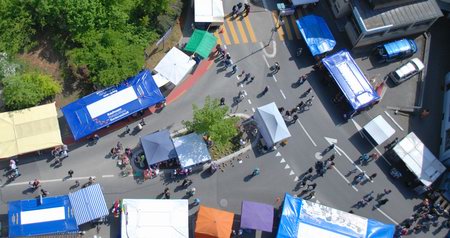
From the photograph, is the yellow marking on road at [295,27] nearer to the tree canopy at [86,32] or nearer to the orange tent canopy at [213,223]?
the tree canopy at [86,32]

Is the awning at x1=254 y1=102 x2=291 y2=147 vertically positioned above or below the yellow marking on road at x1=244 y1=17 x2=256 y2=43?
below

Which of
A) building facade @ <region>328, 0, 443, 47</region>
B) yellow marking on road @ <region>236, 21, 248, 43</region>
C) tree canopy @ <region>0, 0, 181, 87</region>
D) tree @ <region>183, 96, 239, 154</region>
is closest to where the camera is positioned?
tree @ <region>183, 96, 239, 154</region>

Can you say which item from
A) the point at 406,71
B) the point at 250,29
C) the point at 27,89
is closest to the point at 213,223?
the point at 27,89

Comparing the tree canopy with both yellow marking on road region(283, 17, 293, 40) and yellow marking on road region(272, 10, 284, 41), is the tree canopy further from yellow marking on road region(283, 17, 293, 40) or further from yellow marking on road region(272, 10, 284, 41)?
yellow marking on road region(283, 17, 293, 40)

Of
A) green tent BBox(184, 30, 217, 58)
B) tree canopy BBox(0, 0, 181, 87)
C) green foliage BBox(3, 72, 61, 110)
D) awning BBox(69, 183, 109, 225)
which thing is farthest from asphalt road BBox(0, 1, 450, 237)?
tree canopy BBox(0, 0, 181, 87)

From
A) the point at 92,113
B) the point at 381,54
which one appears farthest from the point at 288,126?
the point at 92,113

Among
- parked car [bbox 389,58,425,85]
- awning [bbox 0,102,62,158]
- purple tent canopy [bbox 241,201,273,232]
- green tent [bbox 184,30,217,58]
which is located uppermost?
green tent [bbox 184,30,217,58]
